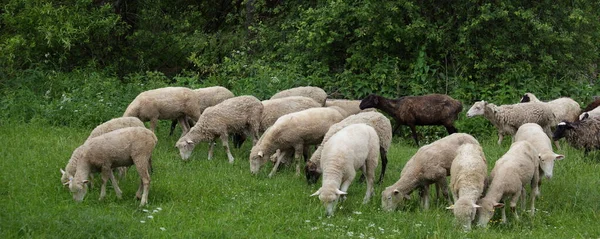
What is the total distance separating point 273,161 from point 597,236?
A: 538cm

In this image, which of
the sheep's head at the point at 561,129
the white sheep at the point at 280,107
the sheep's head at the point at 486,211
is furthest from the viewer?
the white sheep at the point at 280,107

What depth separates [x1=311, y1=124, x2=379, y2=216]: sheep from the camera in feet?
32.4

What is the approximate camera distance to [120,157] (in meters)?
10.2

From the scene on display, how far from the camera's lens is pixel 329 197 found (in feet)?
32.1

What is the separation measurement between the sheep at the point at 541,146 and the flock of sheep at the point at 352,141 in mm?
17

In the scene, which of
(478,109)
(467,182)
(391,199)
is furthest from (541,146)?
(478,109)

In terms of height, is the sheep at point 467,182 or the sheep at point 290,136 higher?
the sheep at point 467,182

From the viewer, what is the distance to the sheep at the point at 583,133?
13.5 meters

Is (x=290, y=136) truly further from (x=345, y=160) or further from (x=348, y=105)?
(x=348, y=105)

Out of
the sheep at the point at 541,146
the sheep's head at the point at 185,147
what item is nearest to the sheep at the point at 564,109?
the sheep at the point at 541,146

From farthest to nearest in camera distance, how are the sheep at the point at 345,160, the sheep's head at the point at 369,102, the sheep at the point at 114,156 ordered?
the sheep's head at the point at 369,102 → the sheep at the point at 114,156 → the sheep at the point at 345,160

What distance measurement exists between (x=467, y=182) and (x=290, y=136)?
3.60 m

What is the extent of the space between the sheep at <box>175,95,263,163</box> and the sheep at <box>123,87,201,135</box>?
31.6 inches

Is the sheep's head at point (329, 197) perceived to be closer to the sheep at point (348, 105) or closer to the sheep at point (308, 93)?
the sheep at point (348, 105)
